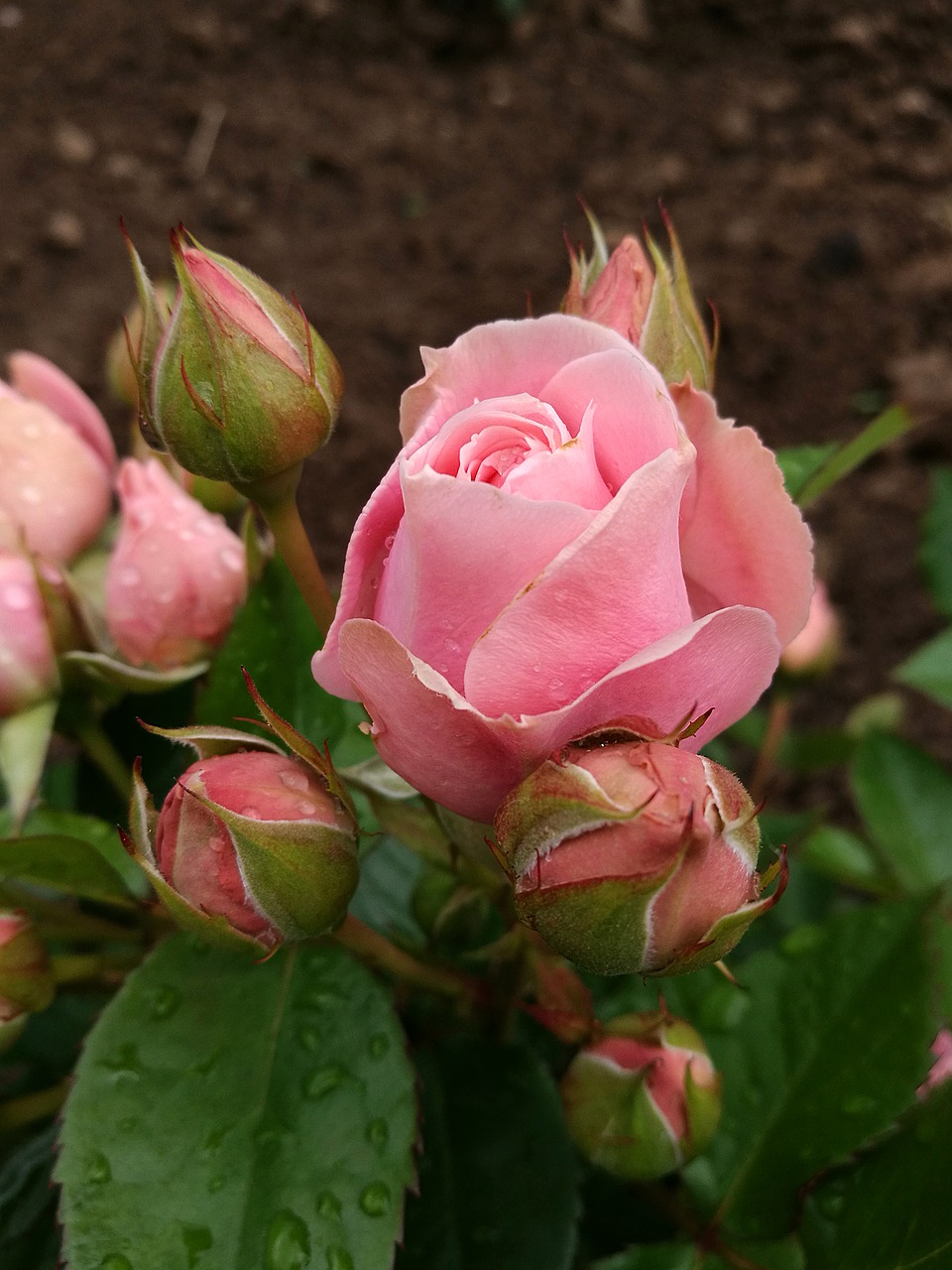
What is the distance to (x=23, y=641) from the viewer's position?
0.62m

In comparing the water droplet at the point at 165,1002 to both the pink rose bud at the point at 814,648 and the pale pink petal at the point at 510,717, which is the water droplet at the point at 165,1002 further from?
the pink rose bud at the point at 814,648

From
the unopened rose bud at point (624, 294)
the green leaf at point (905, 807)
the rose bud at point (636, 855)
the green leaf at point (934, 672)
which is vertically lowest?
the green leaf at point (905, 807)

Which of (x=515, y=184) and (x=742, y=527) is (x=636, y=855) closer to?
(x=742, y=527)

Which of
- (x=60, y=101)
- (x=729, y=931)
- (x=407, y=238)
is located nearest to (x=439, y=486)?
(x=729, y=931)

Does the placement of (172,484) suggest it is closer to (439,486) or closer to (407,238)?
(439,486)

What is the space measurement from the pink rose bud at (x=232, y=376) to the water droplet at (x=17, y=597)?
0.61 ft

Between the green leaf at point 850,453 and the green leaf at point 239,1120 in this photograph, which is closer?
the green leaf at point 239,1120

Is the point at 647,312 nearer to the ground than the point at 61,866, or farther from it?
farther from it

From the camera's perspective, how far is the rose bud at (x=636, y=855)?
350 millimetres

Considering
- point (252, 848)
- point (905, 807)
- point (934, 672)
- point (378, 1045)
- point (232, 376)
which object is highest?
point (232, 376)

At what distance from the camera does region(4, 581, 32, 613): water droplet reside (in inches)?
24.0

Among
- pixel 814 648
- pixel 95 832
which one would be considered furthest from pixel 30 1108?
pixel 814 648

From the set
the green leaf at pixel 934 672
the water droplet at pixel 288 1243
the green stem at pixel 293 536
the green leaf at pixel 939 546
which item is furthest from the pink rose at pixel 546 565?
the green leaf at pixel 939 546

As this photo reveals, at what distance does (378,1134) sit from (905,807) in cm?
73
